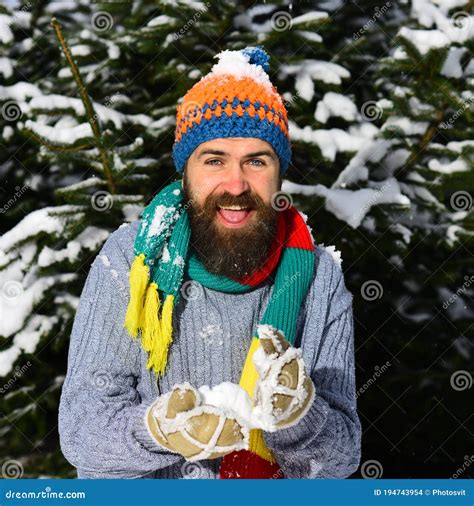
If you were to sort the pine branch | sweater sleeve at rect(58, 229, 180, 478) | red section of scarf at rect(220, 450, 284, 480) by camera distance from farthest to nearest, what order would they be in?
the pine branch < red section of scarf at rect(220, 450, 284, 480) < sweater sleeve at rect(58, 229, 180, 478)

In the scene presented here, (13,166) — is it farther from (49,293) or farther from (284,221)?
(284,221)

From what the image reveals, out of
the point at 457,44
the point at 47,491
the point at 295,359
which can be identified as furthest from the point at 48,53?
the point at 295,359

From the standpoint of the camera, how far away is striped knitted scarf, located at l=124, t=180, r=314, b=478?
98.4 inches

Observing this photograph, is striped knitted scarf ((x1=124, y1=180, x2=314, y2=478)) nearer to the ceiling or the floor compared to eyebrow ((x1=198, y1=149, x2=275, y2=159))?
nearer to the floor

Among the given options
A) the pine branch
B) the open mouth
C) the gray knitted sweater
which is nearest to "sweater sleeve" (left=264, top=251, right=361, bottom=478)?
the gray knitted sweater

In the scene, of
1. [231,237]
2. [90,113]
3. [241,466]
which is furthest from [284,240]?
[90,113]

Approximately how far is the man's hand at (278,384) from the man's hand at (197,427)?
91mm

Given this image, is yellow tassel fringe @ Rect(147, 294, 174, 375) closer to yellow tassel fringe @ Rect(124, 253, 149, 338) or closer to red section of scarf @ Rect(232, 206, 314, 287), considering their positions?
yellow tassel fringe @ Rect(124, 253, 149, 338)

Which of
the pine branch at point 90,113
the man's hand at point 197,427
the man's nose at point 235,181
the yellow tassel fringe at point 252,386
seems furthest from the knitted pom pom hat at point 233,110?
the man's hand at point 197,427

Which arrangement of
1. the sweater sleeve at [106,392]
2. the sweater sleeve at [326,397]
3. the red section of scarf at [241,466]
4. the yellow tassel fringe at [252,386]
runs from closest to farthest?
the sweater sleeve at [106,392] → the sweater sleeve at [326,397] → the yellow tassel fringe at [252,386] → the red section of scarf at [241,466]

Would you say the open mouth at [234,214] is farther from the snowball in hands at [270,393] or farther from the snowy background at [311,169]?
the snowy background at [311,169]

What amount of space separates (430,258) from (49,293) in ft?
6.99

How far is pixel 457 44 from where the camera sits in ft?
12.7

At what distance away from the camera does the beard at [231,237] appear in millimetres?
2641
